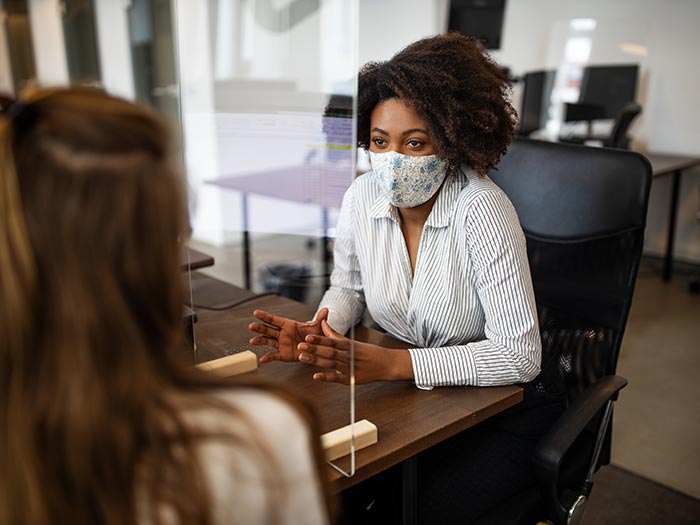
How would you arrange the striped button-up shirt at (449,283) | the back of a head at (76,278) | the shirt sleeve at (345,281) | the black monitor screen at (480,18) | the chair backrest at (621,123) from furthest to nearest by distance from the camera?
the black monitor screen at (480,18), the chair backrest at (621,123), the shirt sleeve at (345,281), the striped button-up shirt at (449,283), the back of a head at (76,278)

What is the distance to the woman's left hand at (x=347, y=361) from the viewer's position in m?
1.10

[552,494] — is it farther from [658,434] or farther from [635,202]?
[658,434]

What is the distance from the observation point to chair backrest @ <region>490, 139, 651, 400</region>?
138cm

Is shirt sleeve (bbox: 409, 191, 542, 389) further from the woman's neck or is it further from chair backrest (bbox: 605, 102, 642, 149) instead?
chair backrest (bbox: 605, 102, 642, 149)

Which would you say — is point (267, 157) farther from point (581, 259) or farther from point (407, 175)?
point (581, 259)

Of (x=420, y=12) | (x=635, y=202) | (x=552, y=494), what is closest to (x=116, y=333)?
(x=552, y=494)

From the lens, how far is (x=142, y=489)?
0.55m

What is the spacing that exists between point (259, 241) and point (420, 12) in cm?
274

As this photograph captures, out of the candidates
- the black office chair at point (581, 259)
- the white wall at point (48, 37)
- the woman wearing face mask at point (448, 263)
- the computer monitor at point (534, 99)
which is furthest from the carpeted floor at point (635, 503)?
the white wall at point (48, 37)

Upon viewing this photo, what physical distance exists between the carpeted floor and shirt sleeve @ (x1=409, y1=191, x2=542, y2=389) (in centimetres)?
90

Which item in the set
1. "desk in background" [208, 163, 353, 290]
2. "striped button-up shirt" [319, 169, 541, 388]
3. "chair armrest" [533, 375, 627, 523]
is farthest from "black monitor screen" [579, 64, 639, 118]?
"chair armrest" [533, 375, 627, 523]

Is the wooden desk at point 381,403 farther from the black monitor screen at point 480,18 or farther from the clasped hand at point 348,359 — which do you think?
the black monitor screen at point 480,18

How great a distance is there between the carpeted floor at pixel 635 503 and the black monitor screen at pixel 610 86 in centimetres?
281

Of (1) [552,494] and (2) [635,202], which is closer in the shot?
(1) [552,494]
